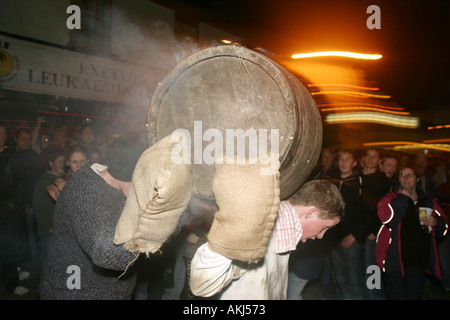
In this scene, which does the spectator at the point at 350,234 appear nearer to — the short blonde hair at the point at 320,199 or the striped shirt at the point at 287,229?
the short blonde hair at the point at 320,199

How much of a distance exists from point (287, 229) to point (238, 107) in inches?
37.5

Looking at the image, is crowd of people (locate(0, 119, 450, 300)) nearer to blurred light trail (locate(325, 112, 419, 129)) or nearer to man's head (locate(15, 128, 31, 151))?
man's head (locate(15, 128, 31, 151))

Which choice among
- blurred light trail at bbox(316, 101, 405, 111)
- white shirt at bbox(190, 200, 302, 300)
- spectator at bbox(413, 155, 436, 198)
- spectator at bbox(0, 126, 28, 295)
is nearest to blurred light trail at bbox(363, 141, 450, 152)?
blurred light trail at bbox(316, 101, 405, 111)

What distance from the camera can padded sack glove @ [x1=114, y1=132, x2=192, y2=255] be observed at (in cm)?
100

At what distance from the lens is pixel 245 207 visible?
1026 millimetres

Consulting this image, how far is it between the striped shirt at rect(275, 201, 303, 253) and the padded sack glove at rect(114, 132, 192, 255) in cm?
94

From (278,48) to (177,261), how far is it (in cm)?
940

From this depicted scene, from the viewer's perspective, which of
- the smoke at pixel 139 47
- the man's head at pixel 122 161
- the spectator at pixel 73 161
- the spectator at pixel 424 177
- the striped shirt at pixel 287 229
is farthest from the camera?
the smoke at pixel 139 47

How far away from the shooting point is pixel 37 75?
21.1 ft

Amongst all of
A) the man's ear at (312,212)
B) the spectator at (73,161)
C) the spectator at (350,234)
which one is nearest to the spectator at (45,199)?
the spectator at (73,161)

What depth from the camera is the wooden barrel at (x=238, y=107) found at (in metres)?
1.23

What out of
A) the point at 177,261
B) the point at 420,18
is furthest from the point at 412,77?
the point at 177,261

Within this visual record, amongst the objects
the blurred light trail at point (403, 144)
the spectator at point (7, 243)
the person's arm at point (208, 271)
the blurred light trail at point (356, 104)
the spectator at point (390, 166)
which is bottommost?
the spectator at point (7, 243)

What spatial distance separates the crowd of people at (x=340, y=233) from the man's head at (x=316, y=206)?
1687mm
